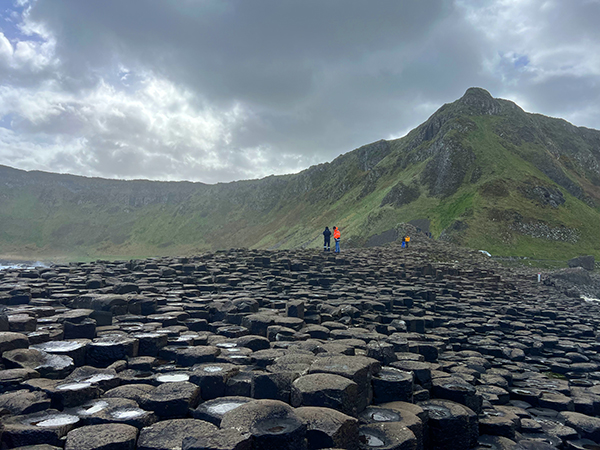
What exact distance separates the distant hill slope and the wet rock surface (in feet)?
115

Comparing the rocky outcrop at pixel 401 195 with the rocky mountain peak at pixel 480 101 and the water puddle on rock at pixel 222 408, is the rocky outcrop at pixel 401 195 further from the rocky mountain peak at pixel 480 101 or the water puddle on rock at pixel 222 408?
the water puddle on rock at pixel 222 408

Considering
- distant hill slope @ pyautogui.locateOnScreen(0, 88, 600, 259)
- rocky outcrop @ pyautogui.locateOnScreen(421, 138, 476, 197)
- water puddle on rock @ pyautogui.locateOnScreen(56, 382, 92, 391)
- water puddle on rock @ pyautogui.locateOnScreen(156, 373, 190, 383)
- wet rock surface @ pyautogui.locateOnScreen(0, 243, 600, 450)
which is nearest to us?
wet rock surface @ pyautogui.locateOnScreen(0, 243, 600, 450)

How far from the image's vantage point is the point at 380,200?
59.5 m

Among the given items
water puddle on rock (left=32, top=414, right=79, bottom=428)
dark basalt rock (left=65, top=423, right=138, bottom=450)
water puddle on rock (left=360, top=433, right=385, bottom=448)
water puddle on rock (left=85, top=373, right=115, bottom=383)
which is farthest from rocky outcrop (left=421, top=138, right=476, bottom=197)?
dark basalt rock (left=65, top=423, right=138, bottom=450)

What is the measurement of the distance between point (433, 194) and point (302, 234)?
79.4ft

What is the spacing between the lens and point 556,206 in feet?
163

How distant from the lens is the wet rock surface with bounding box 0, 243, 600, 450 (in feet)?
12.1

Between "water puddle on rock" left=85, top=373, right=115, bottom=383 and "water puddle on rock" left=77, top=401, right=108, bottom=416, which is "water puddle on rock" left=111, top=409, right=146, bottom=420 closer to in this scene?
"water puddle on rock" left=77, top=401, right=108, bottom=416

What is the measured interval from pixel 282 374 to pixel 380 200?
56.7 meters

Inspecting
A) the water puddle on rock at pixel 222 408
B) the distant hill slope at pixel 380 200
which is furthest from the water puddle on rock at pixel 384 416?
the distant hill slope at pixel 380 200

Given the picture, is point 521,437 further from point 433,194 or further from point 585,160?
point 585,160

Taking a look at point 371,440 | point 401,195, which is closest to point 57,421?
point 371,440

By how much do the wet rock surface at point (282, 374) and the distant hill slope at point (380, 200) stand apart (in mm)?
35012

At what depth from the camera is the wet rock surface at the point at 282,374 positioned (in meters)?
3.69
